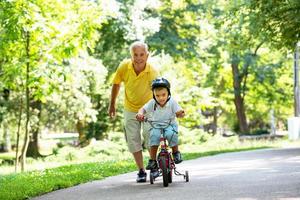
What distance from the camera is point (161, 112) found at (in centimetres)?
772

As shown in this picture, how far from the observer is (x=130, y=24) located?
2591 centimetres

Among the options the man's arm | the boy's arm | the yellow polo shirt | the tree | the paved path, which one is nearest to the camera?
the paved path

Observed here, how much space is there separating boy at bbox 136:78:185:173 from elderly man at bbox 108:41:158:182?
42 centimetres

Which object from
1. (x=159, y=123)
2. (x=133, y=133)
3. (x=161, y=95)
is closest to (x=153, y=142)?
(x=159, y=123)

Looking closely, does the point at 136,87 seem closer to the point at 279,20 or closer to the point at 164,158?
the point at 164,158

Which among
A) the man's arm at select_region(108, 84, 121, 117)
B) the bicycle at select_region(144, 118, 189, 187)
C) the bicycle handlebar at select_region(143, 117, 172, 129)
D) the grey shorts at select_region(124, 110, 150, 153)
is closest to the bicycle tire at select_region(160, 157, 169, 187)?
the bicycle at select_region(144, 118, 189, 187)

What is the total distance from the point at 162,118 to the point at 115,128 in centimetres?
2497

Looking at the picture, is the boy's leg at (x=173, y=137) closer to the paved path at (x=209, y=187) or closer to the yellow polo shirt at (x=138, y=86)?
the paved path at (x=209, y=187)

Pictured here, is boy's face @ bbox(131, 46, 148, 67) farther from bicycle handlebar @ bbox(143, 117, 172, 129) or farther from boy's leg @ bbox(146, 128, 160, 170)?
boy's leg @ bbox(146, 128, 160, 170)

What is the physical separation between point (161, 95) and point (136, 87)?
717 millimetres

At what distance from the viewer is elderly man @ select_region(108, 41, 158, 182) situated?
26.7 feet

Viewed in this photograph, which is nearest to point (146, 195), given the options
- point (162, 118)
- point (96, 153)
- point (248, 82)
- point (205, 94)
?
point (162, 118)

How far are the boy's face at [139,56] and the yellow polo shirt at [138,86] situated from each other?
0.39ft

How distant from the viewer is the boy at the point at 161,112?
7.64 metres
